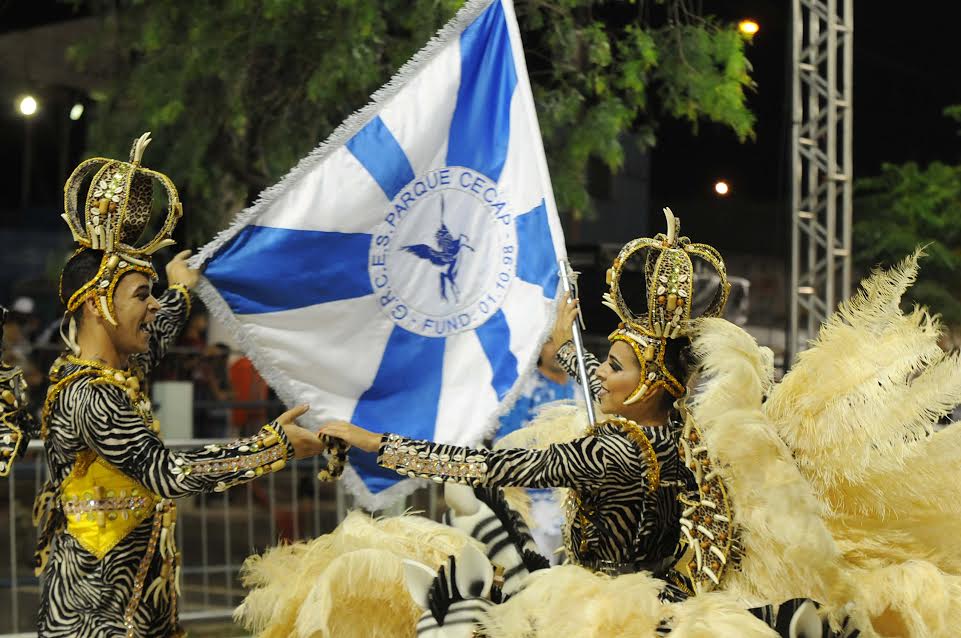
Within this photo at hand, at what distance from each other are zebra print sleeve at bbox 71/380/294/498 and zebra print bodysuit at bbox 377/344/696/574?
360mm

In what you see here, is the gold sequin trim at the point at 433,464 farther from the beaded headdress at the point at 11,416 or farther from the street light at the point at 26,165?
the street light at the point at 26,165

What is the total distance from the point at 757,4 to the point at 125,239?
10158 mm

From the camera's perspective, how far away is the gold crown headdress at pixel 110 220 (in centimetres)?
379

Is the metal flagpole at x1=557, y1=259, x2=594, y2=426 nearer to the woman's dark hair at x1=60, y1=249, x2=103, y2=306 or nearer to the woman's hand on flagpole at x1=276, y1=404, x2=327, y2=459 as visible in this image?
the woman's hand on flagpole at x1=276, y1=404, x2=327, y2=459

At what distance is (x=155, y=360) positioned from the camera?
4.23m

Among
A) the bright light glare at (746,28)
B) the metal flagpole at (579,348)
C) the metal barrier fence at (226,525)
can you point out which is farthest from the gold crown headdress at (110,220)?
the bright light glare at (746,28)

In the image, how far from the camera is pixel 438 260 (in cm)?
442

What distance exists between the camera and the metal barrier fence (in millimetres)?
7301

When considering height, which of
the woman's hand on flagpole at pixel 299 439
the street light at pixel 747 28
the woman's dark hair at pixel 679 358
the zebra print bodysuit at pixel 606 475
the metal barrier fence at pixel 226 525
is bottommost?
the metal barrier fence at pixel 226 525

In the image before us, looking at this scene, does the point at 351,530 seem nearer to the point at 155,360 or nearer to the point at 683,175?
the point at 155,360

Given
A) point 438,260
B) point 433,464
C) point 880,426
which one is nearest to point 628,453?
point 433,464

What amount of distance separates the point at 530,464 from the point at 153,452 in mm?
1036

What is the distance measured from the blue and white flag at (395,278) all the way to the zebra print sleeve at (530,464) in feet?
2.48

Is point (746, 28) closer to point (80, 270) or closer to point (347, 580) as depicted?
point (80, 270)
